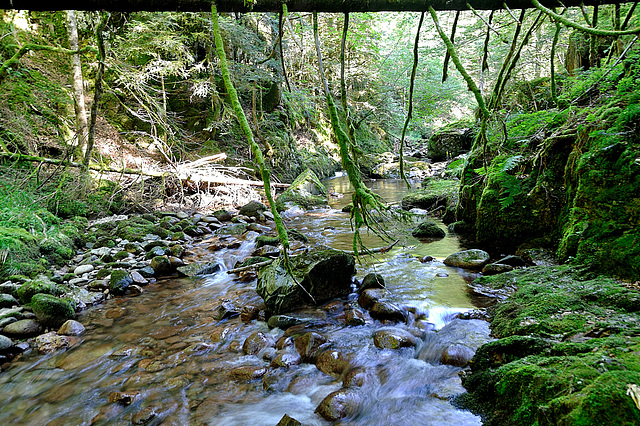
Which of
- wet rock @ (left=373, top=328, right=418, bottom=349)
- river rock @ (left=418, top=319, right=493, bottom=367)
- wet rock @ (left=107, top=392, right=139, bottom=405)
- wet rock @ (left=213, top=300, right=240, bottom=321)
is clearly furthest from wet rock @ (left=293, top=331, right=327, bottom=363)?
wet rock @ (left=107, top=392, right=139, bottom=405)

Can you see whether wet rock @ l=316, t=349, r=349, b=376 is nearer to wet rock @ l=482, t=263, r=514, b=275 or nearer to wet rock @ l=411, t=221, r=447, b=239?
wet rock @ l=482, t=263, r=514, b=275

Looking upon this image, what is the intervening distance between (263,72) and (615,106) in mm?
11089

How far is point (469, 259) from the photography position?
5.59 meters

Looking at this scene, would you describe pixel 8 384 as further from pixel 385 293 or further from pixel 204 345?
pixel 385 293

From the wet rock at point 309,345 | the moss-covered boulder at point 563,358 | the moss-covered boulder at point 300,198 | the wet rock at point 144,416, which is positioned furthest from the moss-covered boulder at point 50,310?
the moss-covered boulder at point 300,198

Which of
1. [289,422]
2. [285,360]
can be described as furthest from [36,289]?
[289,422]

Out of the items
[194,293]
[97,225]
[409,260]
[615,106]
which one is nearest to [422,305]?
[409,260]

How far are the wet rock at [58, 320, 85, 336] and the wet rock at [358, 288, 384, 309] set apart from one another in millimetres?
3977

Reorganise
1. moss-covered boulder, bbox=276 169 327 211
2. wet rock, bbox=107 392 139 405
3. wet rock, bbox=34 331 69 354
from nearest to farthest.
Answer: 1. wet rock, bbox=107 392 139 405
2. wet rock, bbox=34 331 69 354
3. moss-covered boulder, bbox=276 169 327 211

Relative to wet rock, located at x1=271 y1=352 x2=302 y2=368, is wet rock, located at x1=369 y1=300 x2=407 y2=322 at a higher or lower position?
higher

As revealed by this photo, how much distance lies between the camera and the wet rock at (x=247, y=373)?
3594 mm

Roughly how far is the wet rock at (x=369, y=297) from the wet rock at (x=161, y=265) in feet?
13.2

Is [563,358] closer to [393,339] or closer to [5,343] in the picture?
[393,339]

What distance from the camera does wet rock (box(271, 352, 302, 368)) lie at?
12.2ft
